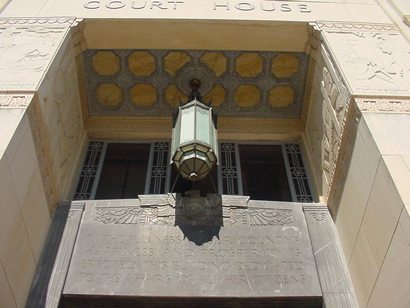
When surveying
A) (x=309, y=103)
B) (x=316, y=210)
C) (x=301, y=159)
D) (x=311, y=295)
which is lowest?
(x=311, y=295)

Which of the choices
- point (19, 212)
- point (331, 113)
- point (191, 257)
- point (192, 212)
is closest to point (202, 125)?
point (192, 212)

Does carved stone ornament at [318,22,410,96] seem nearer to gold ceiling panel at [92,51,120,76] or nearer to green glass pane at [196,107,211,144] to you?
green glass pane at [196,107,211,144]

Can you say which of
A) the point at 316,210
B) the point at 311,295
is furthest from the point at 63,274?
the point at 316,210

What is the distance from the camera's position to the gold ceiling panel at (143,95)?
7.77m

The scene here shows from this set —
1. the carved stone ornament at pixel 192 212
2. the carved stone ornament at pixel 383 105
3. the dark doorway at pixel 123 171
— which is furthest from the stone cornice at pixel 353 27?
the dark doorway at pixel 123 171

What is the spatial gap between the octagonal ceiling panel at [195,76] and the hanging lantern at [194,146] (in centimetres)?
155

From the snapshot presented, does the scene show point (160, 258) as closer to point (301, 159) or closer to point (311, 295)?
point (311, 295)

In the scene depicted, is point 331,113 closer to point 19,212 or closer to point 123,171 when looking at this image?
point 123,171

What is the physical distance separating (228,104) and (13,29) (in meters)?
3.32

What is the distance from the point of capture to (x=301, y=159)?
755cm

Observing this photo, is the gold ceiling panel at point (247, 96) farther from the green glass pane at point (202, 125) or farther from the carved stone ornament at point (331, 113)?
the green glass pane at point (202, 125)

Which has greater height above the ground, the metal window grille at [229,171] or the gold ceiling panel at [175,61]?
the gold ceiling panel at [175,61]

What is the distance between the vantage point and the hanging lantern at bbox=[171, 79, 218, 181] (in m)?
5.64

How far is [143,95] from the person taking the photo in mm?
7840
